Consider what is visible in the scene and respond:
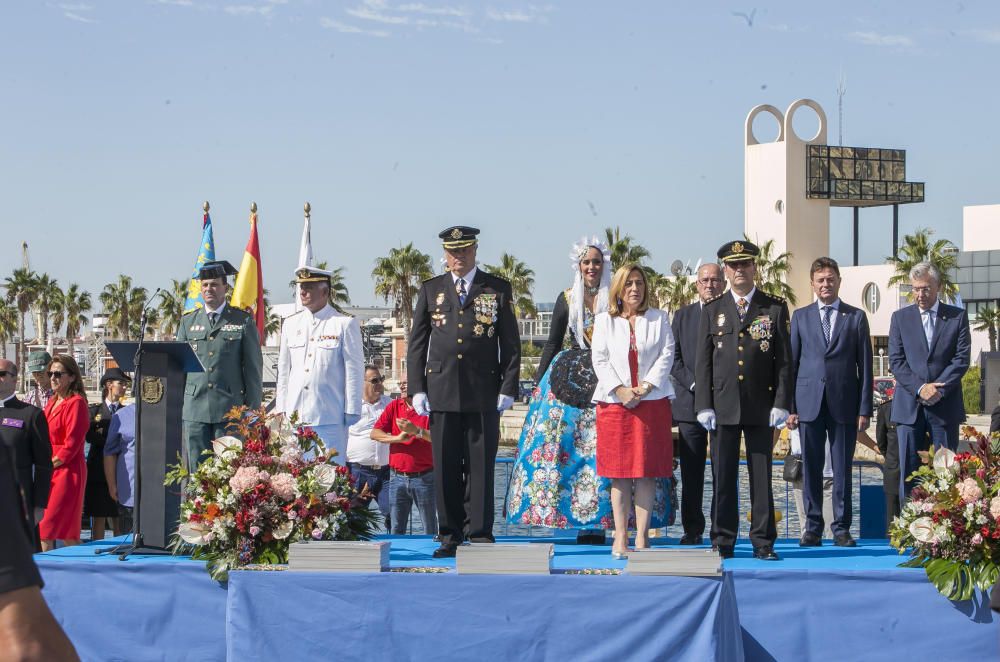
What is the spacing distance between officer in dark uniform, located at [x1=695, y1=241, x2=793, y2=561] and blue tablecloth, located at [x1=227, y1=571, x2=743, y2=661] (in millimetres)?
1128

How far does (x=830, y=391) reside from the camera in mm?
8008

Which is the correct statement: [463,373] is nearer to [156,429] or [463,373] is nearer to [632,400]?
[632,400]

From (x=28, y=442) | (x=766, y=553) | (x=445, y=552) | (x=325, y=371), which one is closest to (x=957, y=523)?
(x=766, y=553)

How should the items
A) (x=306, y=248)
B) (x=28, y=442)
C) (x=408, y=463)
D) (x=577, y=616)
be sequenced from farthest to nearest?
(x=306, y=248)
(x=408, y=463)
(x=28, y=442)
(x=577, y=616)

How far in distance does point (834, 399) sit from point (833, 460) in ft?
1.38

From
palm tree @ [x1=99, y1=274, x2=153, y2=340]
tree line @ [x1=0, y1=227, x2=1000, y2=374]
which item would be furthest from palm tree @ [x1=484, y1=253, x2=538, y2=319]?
palm tree @ [x1=99, y1=274, x2=153, y2=340]

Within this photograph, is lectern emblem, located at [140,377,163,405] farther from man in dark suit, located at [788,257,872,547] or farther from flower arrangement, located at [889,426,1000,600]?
flower arrangement, located at [889,426,1000,600]

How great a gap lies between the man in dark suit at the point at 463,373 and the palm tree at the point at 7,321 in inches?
3582

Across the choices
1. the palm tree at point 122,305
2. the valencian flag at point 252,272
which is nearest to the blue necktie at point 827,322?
the valencian flag at point 252,272

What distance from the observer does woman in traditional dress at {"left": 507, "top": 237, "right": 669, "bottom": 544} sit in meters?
8.03

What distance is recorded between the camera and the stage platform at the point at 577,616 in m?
6.22

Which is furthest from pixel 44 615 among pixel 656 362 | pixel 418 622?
pixel 656 362

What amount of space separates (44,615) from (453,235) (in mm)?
5192

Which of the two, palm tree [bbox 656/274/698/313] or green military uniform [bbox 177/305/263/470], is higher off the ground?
palm tree [bbox 656/274/698/313]
